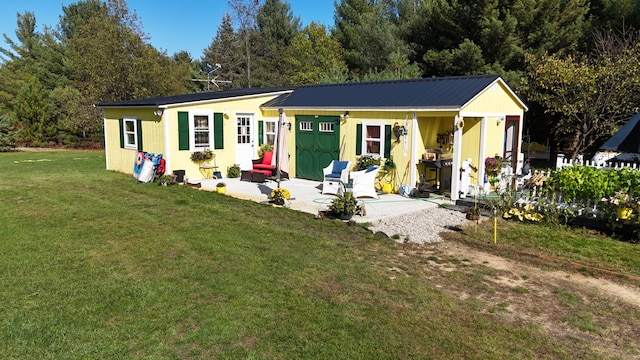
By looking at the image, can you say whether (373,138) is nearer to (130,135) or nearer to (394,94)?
(394,94)

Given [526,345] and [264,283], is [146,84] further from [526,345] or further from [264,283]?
[526,345]

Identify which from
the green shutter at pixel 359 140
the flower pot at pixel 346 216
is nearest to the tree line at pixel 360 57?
the green shutter at pixel 359 140

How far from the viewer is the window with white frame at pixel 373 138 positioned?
11703 mm

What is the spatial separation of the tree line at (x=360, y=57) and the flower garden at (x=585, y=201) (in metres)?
8.01

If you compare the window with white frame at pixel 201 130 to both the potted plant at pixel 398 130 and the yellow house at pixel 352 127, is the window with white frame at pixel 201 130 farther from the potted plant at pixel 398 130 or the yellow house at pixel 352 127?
the potted plant at pixel 398 130

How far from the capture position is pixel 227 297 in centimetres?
486

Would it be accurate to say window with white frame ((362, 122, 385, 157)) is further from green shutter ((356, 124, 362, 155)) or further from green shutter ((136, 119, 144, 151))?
green shutter ((136, 119, 144, 151))

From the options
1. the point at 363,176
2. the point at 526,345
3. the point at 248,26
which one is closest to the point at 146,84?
the point at 248,26

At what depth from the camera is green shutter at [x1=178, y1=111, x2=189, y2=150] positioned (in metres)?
13.2

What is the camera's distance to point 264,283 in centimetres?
529

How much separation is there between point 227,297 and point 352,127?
8.14 meters

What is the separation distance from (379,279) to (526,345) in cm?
191

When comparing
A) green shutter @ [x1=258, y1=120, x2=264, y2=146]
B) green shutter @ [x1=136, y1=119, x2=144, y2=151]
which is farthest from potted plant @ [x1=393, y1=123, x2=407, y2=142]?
green shutter @ [x1=136, y1=119, x2=144, y2=151]

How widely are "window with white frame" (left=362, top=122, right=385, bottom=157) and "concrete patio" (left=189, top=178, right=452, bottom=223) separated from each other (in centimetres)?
131
